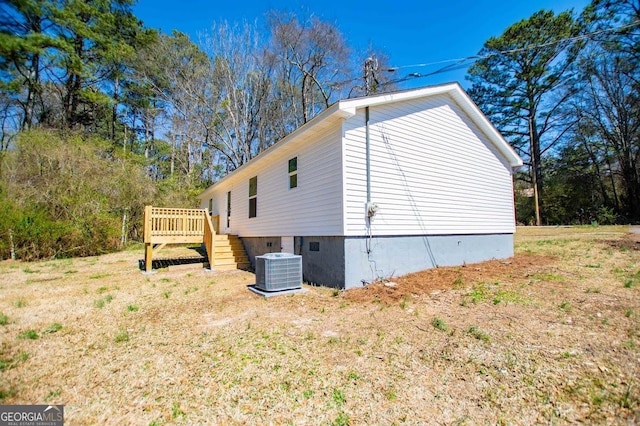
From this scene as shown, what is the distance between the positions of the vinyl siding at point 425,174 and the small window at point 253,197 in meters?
5.07

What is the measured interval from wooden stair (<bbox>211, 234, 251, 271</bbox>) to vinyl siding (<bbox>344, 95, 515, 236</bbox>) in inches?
212

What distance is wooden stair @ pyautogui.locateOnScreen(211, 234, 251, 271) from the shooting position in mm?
9484

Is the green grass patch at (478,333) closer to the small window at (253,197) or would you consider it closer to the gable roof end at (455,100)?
the gable roof end at (455,100)

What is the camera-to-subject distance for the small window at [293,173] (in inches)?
303

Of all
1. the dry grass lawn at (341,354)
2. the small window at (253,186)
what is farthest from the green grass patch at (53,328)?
the small window at (253,186)

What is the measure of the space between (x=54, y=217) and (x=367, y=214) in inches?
517

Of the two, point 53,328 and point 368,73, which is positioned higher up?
point 368,73

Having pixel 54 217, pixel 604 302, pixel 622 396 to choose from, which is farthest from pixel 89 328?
pixel 54 217

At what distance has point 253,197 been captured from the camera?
1038 cm

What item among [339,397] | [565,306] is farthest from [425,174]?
[339,397]

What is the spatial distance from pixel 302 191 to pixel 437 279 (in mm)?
3747

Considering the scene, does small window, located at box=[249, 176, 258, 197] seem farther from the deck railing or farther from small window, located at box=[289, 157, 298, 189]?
small window, located at box=[289, 157, 298, 189]

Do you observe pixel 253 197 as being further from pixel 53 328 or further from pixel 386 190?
pixel 53 328

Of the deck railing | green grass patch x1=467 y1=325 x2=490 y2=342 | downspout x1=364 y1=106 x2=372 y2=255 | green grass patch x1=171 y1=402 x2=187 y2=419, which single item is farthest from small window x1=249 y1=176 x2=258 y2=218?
green grass patch x1=171 y1=402 x2=187 y2=419
